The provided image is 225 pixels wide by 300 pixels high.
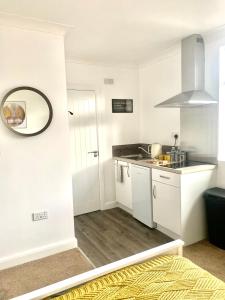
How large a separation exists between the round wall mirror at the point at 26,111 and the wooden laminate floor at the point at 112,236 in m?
1.52

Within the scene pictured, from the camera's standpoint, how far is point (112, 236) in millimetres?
3035

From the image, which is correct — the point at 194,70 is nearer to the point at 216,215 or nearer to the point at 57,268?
the point at 216,215

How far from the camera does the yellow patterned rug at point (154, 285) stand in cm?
106

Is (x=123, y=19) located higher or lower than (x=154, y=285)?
higher

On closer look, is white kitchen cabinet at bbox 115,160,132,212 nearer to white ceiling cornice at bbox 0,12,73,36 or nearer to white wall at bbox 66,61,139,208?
white wall at bbox 66,61,139,208

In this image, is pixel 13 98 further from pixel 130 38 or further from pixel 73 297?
pixel 73 297

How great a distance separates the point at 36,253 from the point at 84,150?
1.73 meters

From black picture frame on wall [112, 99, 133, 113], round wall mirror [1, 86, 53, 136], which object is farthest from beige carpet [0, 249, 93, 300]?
black picture frame on wall [112, 99, 133, 113]

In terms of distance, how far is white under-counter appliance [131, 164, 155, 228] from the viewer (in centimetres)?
309

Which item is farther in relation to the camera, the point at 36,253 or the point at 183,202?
the point at 183,202

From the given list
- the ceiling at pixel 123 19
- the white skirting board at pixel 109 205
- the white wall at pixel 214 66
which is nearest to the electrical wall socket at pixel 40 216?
the white skirting board at pixel 109 205

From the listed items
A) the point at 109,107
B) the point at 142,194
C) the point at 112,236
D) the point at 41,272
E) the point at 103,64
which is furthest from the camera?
the point at 109,107

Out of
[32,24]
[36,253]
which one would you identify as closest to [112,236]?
[36,253]

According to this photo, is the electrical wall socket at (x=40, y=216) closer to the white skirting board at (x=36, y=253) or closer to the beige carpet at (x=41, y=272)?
the white skirting board at (x=36, y=253)
